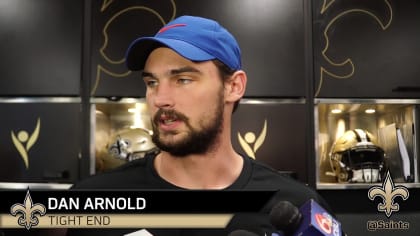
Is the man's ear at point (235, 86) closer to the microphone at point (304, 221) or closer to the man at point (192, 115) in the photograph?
the man at point (192, 115)

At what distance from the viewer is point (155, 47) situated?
2.55 ft

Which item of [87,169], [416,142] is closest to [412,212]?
[416,142]

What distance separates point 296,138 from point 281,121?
9 centimetres

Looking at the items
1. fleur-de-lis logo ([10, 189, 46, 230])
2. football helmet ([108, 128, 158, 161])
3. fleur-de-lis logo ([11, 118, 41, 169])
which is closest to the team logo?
fleur-de-lis logo ([10, 189, 46, 230])

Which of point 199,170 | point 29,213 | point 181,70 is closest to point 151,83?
point 181,70

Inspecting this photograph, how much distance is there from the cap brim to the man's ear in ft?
0.17

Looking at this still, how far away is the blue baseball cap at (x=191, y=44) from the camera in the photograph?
30.0 inches

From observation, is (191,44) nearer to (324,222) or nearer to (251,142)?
(324,222)

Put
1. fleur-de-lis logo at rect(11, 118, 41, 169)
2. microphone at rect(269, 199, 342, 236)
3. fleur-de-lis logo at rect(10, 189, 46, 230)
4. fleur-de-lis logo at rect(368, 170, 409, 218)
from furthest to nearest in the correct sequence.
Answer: fleur-de-lis logo at rect(11, 118, 41, 169) → fleur-de-lis logo at rect(368, 170, 409, 218) → fleur-de-lis logo at rect(10, 189, 46, 230) → microphone at rect(269, 199, 342, 236)

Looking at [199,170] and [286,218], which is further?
[199,170]

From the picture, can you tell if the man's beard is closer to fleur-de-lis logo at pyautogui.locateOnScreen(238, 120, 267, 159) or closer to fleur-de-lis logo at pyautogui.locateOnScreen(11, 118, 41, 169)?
fleur-de-lis logo at pyautogui.locateOnScreen(238, 120, 267, 159)

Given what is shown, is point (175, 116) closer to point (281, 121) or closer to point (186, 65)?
point (186, 65)

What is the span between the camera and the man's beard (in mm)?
788

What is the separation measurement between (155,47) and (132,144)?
949mm
